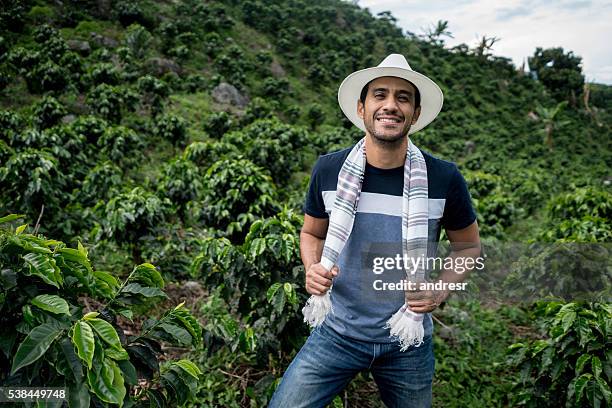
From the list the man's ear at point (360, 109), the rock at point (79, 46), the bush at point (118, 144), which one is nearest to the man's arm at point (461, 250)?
the man's ear at point (360, 109)

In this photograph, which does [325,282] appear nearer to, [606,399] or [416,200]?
[416,200]

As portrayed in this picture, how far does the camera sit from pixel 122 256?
16.6ft

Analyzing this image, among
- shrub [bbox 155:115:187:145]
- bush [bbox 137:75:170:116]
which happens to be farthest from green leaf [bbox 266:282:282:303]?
bush [bbox 137:75:170:116]

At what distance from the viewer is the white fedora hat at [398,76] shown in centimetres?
181

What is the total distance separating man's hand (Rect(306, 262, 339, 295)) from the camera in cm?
171

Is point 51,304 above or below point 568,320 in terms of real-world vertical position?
above

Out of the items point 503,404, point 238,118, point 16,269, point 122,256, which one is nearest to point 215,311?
point 122,256

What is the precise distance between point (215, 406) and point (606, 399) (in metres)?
2.29

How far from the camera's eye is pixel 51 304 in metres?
1.29

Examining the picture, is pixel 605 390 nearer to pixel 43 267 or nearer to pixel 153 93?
pixel 43 267

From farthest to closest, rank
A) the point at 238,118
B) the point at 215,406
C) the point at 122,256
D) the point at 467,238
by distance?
the point at 238,118, the point at 122,256, the point at 215,406, the point at 467,238

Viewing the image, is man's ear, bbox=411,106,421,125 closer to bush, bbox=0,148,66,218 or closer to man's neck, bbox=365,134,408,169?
man's neck, bbox=365,134,408,169
